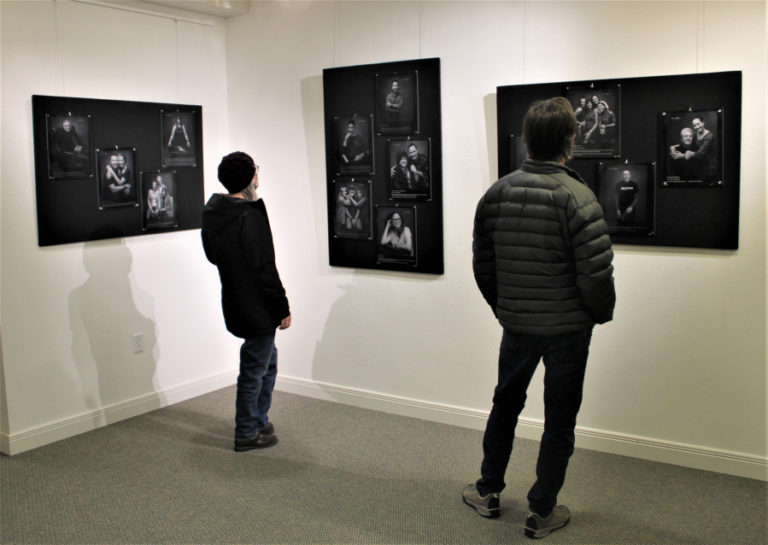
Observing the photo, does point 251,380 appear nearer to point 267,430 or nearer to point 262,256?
point 267,430

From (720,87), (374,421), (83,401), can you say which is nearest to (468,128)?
(720,87)

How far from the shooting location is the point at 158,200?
16.2 feet

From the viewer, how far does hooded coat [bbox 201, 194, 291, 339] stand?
13.1ft

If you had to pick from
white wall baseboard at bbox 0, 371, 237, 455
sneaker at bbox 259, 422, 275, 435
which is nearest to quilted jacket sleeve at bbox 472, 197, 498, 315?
sneaker at bbox 259, 422, 275, 435

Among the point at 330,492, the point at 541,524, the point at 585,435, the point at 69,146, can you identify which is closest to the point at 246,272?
the point at 330,492

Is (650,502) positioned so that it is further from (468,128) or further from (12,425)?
(12,425)

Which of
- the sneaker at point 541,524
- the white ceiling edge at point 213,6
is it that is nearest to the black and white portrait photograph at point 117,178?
the white ceiling edge at point 213,6

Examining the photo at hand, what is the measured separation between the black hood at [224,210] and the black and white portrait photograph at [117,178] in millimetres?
939

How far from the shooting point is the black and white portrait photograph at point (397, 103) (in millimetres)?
4500

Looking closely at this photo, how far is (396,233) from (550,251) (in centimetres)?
184

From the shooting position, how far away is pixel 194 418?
4.79 meters

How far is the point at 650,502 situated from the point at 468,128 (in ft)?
7.41

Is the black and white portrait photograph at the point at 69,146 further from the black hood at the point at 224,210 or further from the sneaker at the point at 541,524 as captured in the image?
the sneaker at the point at 541,524

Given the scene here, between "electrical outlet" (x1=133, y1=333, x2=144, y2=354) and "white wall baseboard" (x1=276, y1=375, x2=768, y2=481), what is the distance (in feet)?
3.54
